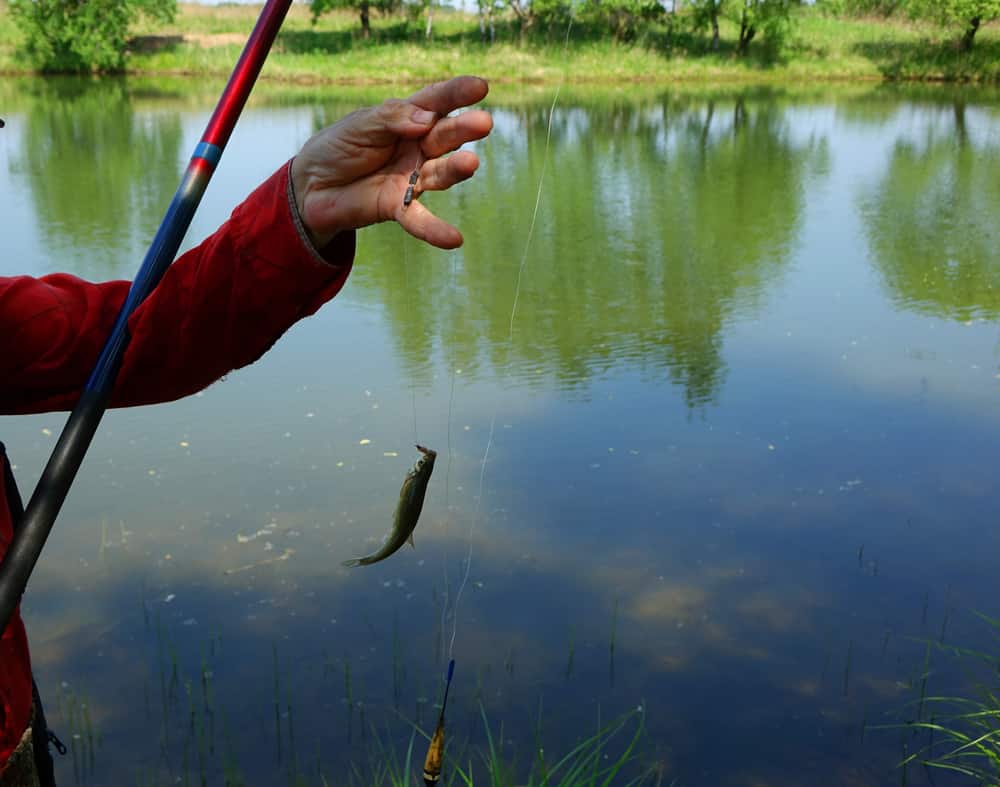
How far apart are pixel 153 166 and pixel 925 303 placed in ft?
32.7

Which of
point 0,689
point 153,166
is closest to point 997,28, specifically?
point 153,166

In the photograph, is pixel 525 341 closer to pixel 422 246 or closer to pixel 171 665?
pixel 422 246

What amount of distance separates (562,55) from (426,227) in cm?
2917

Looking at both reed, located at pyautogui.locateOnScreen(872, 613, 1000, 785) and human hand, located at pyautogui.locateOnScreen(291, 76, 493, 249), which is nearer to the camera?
human hand, located at pyautogui.locateOnScreen(291, 76, 493, 249)

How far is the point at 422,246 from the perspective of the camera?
952 cm

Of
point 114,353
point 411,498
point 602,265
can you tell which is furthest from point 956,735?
point 602,265

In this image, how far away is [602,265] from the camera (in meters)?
9.04

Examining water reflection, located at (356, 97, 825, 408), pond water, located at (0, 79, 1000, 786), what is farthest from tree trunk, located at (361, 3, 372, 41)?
pond water, located at (0, 79, 1000, 786)

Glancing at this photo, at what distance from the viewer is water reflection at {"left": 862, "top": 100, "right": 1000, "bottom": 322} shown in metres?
8.50

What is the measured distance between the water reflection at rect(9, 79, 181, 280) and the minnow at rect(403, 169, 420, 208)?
7610 mm

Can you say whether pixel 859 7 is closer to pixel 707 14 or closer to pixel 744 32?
pixel 744 32

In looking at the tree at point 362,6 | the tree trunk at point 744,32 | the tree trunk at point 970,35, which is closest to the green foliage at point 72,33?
the tree at point 362,6

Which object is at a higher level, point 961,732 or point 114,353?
point 114,353

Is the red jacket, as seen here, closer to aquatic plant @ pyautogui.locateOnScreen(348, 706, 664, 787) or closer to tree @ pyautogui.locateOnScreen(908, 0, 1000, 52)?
aquatic plant @ pyautogui.locateOnScreen(348, 706, 664, 787)
